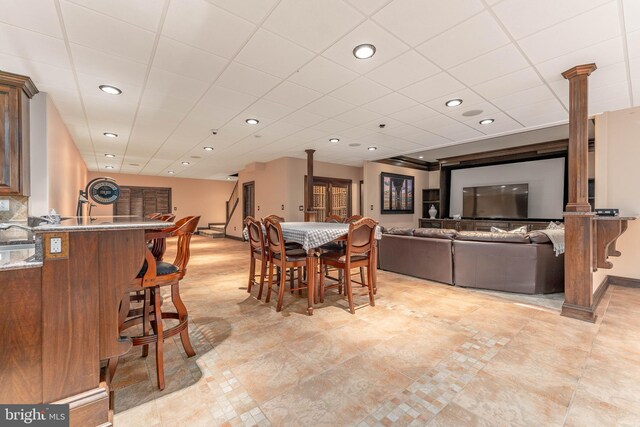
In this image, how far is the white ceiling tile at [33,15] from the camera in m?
1.80

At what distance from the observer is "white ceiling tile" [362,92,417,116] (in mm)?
3420

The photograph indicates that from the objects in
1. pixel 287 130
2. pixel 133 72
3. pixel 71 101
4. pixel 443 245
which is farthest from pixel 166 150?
pixel 443 245

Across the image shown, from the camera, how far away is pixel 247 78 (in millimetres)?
2885

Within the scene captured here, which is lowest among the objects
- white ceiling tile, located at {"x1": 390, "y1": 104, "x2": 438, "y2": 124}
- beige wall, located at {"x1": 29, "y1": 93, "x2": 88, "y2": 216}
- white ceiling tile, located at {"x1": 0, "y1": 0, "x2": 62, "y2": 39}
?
beige wall, located at {"x1": 29, "y1": 93, "x2": 88, "y2": 216}

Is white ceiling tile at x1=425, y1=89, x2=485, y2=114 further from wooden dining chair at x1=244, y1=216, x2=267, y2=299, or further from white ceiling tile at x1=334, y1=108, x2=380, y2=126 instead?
wooden dining chair at x1=244, y1=216, x2=267, y2=299

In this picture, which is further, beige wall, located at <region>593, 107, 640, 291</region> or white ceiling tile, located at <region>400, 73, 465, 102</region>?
beige wall, located at <region>593, 107, 640, 291</region>

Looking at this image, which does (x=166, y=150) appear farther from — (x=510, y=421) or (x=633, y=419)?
(x=633, y=419)

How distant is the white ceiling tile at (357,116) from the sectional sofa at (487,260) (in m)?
1.89

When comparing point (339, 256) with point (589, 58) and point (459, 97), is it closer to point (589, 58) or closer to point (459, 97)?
point (459, 97)

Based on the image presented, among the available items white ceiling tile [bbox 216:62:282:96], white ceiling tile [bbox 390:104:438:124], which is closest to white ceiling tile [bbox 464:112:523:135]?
white ceiling tile [bbox 390:104:438:124]

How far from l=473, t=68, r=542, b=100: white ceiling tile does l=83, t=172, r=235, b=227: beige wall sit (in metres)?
10.2

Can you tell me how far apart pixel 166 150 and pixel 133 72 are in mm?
3969
